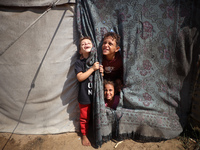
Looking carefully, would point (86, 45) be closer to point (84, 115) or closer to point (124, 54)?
point (124, 54)

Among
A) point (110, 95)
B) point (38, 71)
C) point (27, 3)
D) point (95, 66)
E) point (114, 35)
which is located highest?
point (27, 3)

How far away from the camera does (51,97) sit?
1.96 meters

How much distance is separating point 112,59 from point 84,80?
1.72 feet

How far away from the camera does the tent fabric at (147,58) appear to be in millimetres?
1684

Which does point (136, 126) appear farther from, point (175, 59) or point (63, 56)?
point (63, 56)

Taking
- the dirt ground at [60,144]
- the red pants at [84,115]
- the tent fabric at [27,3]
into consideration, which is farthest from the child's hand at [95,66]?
the dirt ground at [60,144]

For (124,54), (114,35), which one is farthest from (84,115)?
(114,35)

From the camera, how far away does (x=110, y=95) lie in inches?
74.7

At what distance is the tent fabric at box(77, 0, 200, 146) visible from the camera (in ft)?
5.52

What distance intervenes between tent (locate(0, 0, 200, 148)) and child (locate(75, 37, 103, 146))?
0.15 metres

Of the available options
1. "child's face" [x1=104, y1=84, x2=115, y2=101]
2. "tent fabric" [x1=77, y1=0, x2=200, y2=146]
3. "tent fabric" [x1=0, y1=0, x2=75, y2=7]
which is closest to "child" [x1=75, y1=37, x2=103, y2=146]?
"tent fabric" [x1=77, y1=0, x2=200, y2=146]

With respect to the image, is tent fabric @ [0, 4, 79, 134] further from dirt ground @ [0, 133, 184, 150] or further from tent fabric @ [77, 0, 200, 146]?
tent fabric @ [77, 0, 200, 146]

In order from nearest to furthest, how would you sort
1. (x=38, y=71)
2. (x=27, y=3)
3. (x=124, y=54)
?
(x=27, y=3) < (x=124, y=54) < (x=38, y=71)

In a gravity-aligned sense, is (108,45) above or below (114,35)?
below
